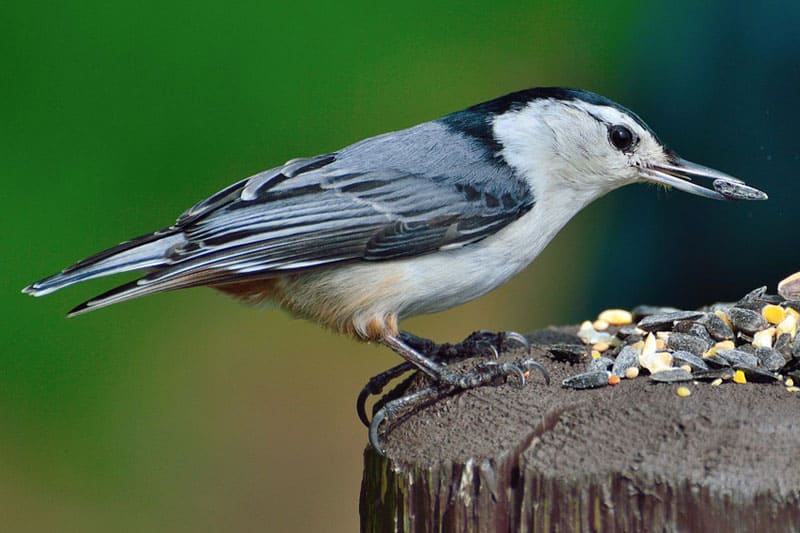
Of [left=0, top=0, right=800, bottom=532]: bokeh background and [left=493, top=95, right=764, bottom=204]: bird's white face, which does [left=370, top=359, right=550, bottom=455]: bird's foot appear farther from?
[left=0, top=0, right=800, bottom=532]: bokeh background

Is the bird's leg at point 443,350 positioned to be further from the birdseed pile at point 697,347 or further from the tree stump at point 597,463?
the tree stump at point 597,463

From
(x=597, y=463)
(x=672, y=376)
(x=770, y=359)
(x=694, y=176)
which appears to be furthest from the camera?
(x=694, y=176)

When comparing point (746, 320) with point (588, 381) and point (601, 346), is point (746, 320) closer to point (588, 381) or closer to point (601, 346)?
point (601, 346)

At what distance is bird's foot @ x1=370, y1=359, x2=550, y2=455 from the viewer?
6.96 feet

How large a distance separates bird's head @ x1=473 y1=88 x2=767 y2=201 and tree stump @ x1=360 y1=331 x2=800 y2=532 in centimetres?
85

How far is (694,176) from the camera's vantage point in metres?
2.76

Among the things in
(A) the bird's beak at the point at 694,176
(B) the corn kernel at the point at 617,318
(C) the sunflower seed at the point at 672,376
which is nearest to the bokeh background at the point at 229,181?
(A) the bird's beak at the point at 694,176

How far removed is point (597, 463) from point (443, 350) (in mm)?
1084

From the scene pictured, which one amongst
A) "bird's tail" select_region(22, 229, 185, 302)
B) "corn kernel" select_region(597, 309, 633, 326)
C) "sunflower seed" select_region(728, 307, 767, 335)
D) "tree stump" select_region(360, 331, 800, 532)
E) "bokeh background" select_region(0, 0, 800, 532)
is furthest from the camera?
"bokeh background" select_region(0, 0, 800, 532)

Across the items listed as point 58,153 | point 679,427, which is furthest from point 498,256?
point 58,153

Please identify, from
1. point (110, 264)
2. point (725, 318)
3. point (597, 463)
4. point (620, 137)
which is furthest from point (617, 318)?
point (110, 264)

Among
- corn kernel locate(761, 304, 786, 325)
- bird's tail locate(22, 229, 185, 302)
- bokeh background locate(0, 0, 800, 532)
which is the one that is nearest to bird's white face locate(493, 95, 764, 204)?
corn kernel locate(761, 304, 786, 325)

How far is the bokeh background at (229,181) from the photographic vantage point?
366 cm

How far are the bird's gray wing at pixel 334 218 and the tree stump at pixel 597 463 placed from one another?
1.93 ft
